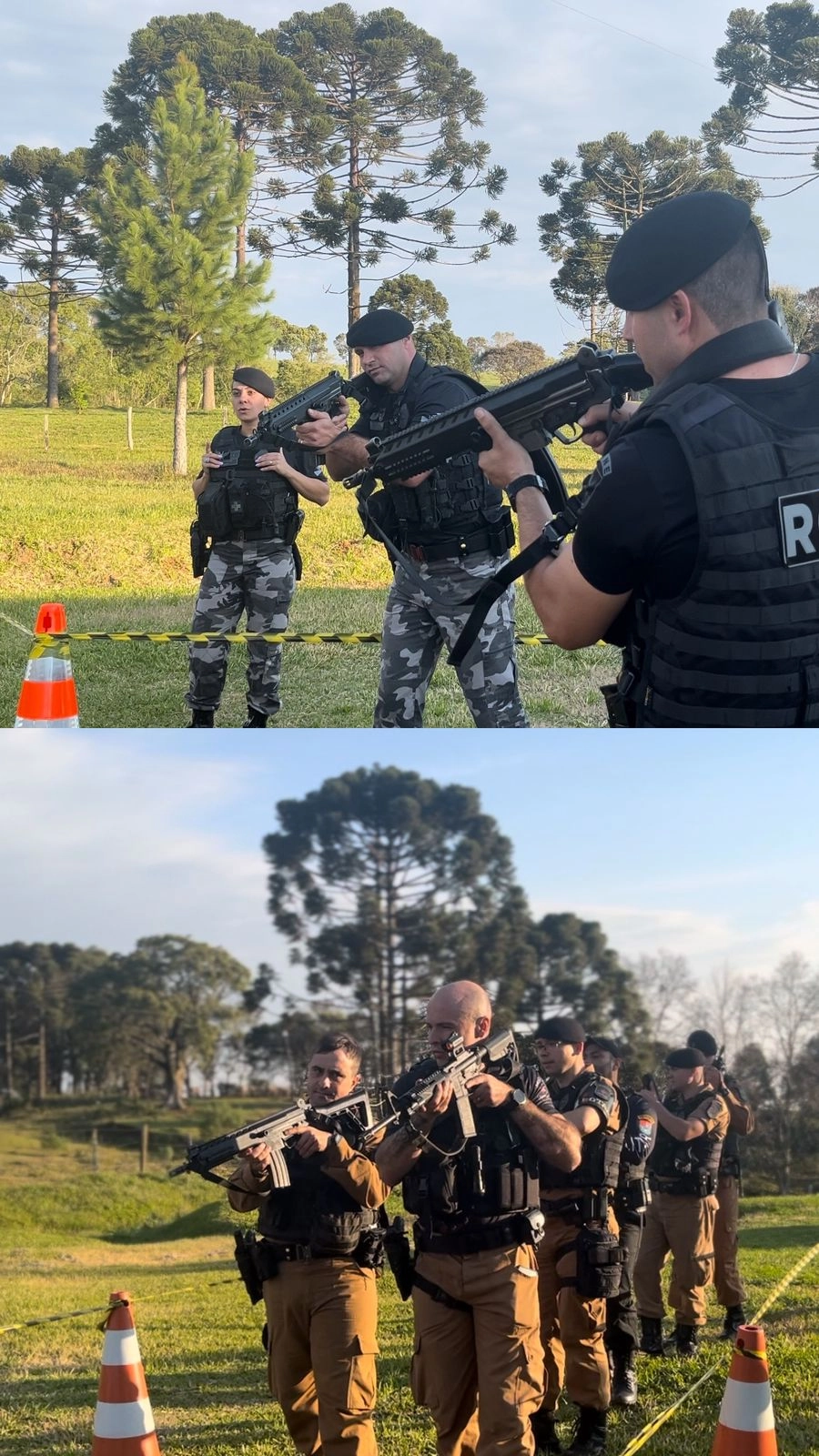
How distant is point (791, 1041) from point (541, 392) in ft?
66.5

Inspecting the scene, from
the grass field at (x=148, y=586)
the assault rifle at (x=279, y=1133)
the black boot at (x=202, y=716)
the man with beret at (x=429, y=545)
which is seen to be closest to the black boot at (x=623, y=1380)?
the assault rifle at (x=279, y=1133)

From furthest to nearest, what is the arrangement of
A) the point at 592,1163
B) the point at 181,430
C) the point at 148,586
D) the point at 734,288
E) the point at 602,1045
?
the point at 181,430 < the point at 148,586 < the point at 602,1045 < the point at 592,1163 < the point at 734,288

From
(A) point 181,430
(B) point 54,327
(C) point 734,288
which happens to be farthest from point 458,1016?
(B) point 54,327

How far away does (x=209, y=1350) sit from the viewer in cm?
584

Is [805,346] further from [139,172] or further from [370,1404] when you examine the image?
[370,1404]

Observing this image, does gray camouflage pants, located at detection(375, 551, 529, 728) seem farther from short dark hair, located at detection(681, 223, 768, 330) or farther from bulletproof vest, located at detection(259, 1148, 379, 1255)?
short dark hair, located at detection(681, 223, 768, 330)

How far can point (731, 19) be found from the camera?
1998cm

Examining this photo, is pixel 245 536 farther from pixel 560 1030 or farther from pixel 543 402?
pixel 543 402

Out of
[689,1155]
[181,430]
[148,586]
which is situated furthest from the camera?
[181,430]

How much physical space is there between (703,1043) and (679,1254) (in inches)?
38.7

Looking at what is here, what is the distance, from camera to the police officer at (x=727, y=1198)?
6.38 metres

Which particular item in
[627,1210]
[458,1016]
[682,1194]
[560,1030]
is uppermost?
[458,1016]

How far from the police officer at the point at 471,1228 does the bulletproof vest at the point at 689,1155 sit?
8.38ft

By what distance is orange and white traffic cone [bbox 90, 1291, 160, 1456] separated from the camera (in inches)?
130
